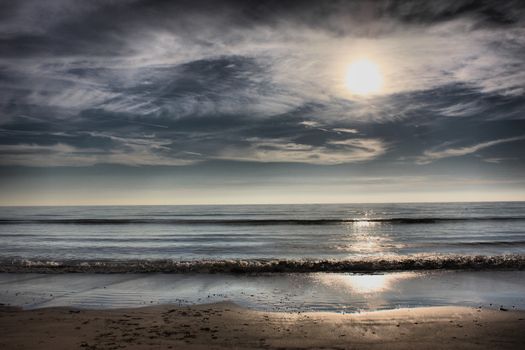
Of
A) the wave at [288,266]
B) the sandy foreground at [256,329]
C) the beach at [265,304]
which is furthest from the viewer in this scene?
Result: the wave at [288,266]

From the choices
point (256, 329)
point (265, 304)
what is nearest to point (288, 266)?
point (265, 304)

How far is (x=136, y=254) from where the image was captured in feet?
81.5

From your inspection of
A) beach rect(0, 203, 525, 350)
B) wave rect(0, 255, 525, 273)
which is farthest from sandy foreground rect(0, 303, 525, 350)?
wave rect(0, 255, 525, 273)

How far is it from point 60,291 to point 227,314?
24.2ft

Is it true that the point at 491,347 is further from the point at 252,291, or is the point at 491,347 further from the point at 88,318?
the point at 88,318

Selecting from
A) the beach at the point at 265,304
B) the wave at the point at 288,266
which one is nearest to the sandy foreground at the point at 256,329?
the beach at the point at 265,304

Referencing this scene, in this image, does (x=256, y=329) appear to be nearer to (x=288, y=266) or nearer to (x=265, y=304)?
(x=265, y=304)

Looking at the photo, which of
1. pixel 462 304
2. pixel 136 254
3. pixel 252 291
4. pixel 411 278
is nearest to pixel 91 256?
pixel 136 254

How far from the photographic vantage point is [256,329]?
8.26 metres

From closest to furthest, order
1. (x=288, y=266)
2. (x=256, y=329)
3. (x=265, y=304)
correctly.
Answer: (x=256, y=329)
(x=265, y=304)
(x=288, y=266)

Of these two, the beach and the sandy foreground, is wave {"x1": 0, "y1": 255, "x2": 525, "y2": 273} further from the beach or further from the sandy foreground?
the sandy foreground

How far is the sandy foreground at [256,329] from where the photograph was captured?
24.0ft

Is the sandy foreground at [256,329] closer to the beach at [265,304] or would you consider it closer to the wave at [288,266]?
the beach at [265,304]

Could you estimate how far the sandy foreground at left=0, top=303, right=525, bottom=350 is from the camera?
24.0 feet
